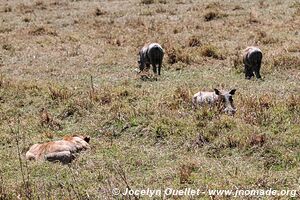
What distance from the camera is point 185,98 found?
29.9 feet

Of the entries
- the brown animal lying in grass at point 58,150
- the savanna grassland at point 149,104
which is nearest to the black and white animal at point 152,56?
the savanna grassland at point 149,104

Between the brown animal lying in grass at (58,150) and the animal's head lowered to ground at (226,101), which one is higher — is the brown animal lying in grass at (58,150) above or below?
below

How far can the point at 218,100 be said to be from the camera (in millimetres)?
8492

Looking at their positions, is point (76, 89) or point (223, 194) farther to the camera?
point (76, 89)

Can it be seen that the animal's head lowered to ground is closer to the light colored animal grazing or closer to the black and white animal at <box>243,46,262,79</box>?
the light colored animal grazing

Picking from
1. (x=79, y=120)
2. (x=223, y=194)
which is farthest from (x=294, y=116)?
(x=79, y=120)

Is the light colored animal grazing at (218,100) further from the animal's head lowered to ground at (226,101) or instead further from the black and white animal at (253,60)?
the black and white animal at (253,60)

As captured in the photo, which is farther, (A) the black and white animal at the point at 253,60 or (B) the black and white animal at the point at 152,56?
(B) the black and white animal at the point at 152,56

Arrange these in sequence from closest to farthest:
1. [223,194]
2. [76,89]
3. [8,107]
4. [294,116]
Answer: [223,194] < [294,116] < [8,107] < [76,89]

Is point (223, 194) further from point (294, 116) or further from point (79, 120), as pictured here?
point (79, 120)

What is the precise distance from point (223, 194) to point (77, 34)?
12113 mm

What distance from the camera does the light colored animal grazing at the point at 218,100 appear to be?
329 inches

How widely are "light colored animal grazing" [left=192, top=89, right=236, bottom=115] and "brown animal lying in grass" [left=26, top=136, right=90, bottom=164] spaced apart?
2.34 m

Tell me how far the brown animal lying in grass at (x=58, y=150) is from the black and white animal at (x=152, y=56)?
4.99 meters
